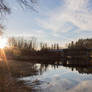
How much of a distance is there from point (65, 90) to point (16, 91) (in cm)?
297

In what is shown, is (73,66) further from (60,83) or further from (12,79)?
(12,79)

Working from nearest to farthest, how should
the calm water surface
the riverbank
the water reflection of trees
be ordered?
the riverbank → the calm water surface → the water reflection of trees

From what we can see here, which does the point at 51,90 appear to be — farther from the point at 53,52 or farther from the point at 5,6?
the point at 53,52

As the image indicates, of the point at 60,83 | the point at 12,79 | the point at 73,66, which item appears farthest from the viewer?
the point at 73,66

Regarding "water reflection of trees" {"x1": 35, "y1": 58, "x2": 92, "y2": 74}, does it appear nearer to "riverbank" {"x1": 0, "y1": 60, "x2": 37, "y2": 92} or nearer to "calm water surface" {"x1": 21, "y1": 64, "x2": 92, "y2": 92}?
"riverbank" {"x1": 0, "y1": 60, "x2": 37, "y2": 92}

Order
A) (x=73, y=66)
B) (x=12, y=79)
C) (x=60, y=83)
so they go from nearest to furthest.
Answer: (x=60, y=83), (x=12, y=79), (x=73, y=66)

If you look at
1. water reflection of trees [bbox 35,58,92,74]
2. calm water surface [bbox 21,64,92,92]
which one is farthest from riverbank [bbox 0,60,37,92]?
water reflection of trees [bbox 35,58,92,74]

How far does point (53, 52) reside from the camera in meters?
50.0

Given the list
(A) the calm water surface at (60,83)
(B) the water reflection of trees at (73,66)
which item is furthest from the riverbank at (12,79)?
(B) the water reflection of trees at (73,66)

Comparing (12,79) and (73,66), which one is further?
(73,66)

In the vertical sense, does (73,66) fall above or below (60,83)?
below

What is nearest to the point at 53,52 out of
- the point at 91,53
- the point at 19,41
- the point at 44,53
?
the point at 44,53

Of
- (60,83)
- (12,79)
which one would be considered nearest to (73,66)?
(60,83)

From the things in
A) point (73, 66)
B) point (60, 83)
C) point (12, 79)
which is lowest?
point (73, 66)
